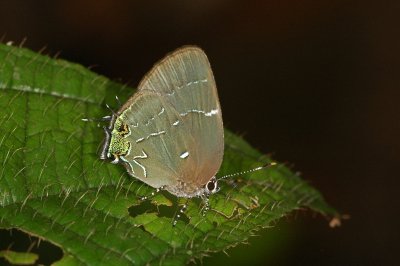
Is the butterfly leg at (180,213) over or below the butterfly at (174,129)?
below

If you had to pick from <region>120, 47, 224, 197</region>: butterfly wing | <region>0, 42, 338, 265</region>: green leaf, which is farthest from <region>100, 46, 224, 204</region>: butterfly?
<region>0, 42, 338, 265</region>: green leaf

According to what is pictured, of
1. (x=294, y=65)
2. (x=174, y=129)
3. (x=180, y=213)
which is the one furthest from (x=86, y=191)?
(x=294, y=65)

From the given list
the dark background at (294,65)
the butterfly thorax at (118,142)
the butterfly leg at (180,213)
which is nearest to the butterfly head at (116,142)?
the butterfly thorax at (118,142)

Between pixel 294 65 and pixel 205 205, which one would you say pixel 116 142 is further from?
pixel 294 65

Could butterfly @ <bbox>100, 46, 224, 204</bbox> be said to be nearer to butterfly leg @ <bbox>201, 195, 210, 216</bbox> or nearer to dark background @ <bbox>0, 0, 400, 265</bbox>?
butterfly leg @ <bbox>201, 195, 210, 216</bbox>

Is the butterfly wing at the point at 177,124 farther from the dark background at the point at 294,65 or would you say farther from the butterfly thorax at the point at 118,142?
the dark background at the point at 294,65

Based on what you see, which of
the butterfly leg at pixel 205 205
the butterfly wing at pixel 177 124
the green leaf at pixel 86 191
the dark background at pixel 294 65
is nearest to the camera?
the green leaf at pixel 86 191

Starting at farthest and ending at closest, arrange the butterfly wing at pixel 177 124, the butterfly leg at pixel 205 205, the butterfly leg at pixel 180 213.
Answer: the butterfly wing at pixel 177 124 < the butterfly leg at pixel 205 205 < the butterfly leg at pixel 180 213
